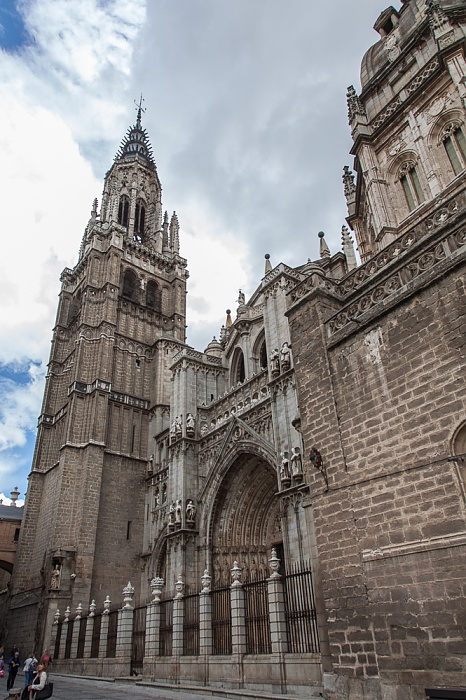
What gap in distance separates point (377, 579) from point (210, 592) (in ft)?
22.0

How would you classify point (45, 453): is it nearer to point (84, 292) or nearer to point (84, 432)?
point (84, 432)

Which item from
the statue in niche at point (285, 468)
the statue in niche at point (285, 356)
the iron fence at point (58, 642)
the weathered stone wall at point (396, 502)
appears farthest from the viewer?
the iron fence at point (58, 642)

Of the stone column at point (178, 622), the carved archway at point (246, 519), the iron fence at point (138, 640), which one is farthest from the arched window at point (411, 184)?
the iron fence at point (138, 640)

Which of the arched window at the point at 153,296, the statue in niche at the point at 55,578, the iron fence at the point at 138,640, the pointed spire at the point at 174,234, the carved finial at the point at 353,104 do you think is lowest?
the iron fence at the point at 138,640

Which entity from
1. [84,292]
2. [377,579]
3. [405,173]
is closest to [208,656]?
[377,579]

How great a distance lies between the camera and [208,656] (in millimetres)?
11859

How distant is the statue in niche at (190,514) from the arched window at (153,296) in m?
17.4

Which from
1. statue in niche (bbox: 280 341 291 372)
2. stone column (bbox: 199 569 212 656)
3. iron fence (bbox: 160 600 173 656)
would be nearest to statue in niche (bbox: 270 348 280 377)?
statue in niche (bbox: 280 341 291 372)

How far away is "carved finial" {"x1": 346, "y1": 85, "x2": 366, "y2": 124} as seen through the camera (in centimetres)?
1675

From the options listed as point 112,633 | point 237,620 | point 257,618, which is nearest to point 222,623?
point 237,620

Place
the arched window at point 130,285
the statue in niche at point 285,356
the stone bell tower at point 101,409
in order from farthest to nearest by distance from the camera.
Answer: the arched window at point 130,285
the stone bell tower at point 101,409
the statue in niche at point 285,356

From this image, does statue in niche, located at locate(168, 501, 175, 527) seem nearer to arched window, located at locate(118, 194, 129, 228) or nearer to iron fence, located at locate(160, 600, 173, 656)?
iron fence, located at locate(160, 600, 173, 656)

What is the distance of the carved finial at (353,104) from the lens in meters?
16.8

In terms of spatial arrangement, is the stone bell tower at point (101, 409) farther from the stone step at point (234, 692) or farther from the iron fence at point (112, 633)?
the stone step at point (234, 692)
